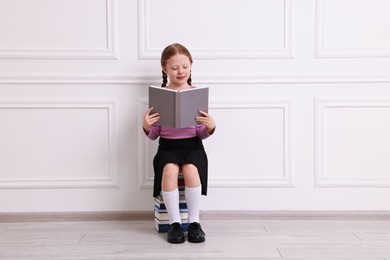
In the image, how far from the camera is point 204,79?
287 cm

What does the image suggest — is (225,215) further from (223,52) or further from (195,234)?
(223,52)

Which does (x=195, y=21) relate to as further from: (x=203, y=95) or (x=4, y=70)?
(x=4, y=70)

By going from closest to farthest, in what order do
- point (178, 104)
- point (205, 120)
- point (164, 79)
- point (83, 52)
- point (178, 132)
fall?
1. point (178, 104)
2. point (205, 120)
3. point (178, 132)
4. point (164, 79)
5. point (83, 52)

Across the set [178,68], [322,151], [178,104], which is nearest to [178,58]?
[178,68]

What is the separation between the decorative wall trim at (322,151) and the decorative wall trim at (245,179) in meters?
0.15

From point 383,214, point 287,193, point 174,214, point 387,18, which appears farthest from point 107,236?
point 387,18

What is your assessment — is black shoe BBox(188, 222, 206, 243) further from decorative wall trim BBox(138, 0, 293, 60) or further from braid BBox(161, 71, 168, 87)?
decorative wall trim BBox(138, 0, 293, 60)

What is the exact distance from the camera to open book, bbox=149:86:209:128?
7.82ft

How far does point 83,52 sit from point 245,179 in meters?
1.11

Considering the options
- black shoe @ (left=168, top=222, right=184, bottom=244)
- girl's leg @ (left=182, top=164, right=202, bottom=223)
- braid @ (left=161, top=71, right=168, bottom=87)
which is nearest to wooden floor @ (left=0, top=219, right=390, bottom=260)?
→ black shoe @ (left=168, top=222, right=184, bottom=244)

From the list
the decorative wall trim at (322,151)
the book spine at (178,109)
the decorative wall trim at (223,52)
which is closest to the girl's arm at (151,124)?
the book spine at (178,109)

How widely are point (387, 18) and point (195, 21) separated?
40.6 inches

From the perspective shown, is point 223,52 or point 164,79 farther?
point 223,52

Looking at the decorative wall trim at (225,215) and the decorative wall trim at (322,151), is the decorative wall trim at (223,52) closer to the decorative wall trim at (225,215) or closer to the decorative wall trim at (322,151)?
the decorative wall trim at (322,151)
